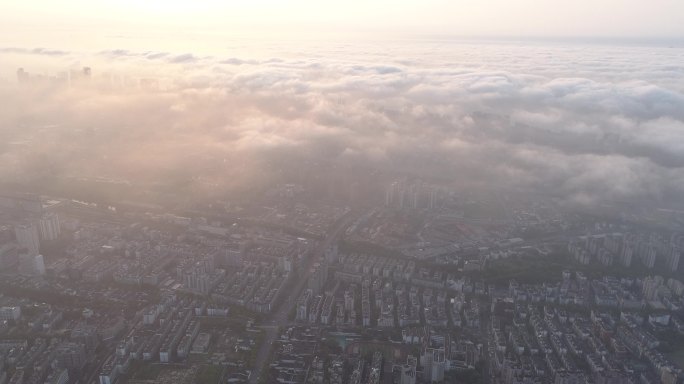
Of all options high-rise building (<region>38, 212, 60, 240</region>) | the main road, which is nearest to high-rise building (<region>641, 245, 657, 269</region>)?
the main road

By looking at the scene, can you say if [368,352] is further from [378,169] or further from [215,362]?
[378,169]

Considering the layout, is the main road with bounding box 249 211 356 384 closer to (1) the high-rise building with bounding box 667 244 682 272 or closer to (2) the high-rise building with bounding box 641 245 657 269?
(2) the high-rise building with bounding box 641 245 657 269

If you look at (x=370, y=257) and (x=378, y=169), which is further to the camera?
(x=378, y=169)

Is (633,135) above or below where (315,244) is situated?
above

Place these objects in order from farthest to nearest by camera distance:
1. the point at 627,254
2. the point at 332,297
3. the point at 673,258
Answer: the point at 627,254, the point at 673,258, the point at 332,297

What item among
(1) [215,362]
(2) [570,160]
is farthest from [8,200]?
(2) [570,160]

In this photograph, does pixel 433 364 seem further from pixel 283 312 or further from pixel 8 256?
pixel 8 256

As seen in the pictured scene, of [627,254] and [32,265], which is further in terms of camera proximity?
[627,254]

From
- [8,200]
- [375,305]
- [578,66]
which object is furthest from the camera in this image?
[578,66]

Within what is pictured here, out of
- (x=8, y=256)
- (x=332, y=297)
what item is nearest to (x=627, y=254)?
(x=332, y=297)
